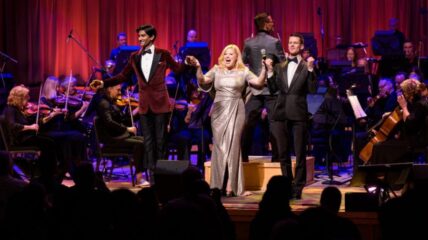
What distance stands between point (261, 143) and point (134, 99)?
196cm

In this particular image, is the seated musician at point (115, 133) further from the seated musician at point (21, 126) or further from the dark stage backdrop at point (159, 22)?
the dark stage backdrop at point (159, 22)

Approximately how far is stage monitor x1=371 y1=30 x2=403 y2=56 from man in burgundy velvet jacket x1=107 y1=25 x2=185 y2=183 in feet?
17.8

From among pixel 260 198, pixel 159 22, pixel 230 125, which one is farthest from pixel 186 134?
pixel 159 22

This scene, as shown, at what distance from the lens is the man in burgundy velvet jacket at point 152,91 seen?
8.53m

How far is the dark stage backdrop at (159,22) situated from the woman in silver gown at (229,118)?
23.8ft

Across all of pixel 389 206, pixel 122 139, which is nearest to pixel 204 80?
pixel 122 139

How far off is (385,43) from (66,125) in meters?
5.62

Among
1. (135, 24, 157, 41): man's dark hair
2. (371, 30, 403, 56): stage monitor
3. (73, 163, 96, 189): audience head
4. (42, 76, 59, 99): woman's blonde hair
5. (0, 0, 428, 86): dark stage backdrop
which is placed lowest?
(73, 163, 96, 189): audience head

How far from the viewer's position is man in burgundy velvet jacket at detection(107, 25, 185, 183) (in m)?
8.53

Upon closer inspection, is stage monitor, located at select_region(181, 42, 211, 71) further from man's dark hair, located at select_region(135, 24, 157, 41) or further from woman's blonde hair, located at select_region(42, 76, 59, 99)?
man's dark hair, located at select_region(135, 24, 157, 41)

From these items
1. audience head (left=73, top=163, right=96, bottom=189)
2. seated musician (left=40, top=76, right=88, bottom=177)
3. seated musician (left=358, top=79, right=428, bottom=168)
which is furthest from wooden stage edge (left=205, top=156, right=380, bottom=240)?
seated musician (left=40, top=76, right=88, bottom=177)

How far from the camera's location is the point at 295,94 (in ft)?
25.5

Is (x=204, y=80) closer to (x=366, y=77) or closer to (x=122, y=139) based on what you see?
(x=122, y=139)

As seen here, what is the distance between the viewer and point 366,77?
10.2m
